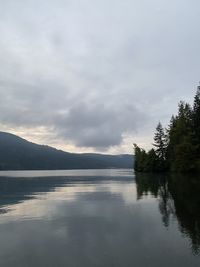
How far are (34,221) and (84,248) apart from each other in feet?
35.2

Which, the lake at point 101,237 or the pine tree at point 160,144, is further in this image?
the pine tree at point 160,144

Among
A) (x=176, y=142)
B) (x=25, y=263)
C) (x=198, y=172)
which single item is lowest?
(x=25, y=263)

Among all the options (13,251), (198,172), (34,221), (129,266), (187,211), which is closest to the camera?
(129,266)

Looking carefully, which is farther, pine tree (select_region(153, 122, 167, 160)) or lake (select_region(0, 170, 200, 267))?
pine tree (select_region(153, 122, 167, 160))

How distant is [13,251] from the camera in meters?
19.9

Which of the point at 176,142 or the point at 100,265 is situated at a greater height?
the point at 176,142

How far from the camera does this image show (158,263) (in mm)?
16969

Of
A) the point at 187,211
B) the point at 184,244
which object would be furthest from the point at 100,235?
the point at 187,211

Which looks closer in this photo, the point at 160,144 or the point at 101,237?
the point at 101,237

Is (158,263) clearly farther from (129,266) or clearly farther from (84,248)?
(84,248)

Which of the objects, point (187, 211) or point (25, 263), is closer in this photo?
point (25, 263)

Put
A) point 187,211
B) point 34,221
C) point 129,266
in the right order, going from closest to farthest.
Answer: point 129,266
point 34,221
point 187,211

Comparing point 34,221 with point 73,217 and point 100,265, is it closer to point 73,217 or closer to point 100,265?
point 73,217

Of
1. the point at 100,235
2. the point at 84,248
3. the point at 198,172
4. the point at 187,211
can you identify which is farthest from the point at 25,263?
the point at 198,172
